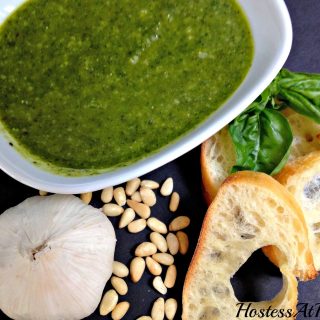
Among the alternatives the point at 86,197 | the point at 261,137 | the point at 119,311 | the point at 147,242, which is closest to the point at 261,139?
the point at 261,137

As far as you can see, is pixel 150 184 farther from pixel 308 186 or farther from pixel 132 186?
pixel 308 186

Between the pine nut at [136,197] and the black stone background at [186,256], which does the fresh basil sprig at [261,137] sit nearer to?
the black stone background at [186,256]

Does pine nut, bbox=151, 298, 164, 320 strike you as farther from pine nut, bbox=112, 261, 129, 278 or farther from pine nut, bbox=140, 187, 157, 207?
pine nut, bbox=140, 187, 157, 207

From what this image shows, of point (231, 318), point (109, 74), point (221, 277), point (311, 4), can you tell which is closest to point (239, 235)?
point (221, 277)

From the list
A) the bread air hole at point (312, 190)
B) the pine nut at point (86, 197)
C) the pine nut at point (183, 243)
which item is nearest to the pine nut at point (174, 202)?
the pine nut at point (183, 243)

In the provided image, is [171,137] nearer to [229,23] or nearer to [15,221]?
[229,23]
